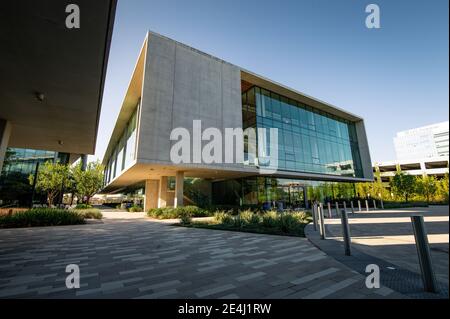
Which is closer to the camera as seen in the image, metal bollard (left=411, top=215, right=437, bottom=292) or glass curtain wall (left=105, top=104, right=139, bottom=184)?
metal bollard (left=411, top=215, right=437, bottom=292)

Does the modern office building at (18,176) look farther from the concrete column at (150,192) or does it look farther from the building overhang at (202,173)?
the building overhang at (202,173)

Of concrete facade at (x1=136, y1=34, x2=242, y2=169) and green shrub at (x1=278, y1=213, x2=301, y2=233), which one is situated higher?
concrete facade at (x1=136, y1=34, x2=242, y2=169)

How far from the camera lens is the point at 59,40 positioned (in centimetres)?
544

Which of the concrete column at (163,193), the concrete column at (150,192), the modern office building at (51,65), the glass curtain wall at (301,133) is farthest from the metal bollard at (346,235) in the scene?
the concrete column at (150,192)

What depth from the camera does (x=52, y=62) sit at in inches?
244

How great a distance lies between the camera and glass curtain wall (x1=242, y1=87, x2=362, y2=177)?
25167 millimetres

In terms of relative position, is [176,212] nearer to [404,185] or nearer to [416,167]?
[404,185]

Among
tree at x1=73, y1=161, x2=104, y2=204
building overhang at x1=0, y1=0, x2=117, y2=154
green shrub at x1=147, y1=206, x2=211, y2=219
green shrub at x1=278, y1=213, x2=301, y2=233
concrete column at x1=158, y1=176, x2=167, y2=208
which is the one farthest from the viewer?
tree at x1=73, y1=161, x2=104, y2=204

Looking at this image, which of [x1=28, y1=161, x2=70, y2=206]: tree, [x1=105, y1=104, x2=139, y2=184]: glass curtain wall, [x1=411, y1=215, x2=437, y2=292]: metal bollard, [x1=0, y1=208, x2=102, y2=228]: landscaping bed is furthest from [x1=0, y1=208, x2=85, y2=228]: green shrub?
[x1=411, y1=215, x2=437, y2=292]: metal bollard

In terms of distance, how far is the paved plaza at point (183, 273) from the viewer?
127 inches

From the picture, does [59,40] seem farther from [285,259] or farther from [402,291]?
[402,291]

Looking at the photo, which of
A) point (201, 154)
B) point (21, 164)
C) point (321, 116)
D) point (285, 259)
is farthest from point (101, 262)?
point (21, 164)

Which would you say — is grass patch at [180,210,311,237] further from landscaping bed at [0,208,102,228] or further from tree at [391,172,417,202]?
tree at [391,172,417,202]
